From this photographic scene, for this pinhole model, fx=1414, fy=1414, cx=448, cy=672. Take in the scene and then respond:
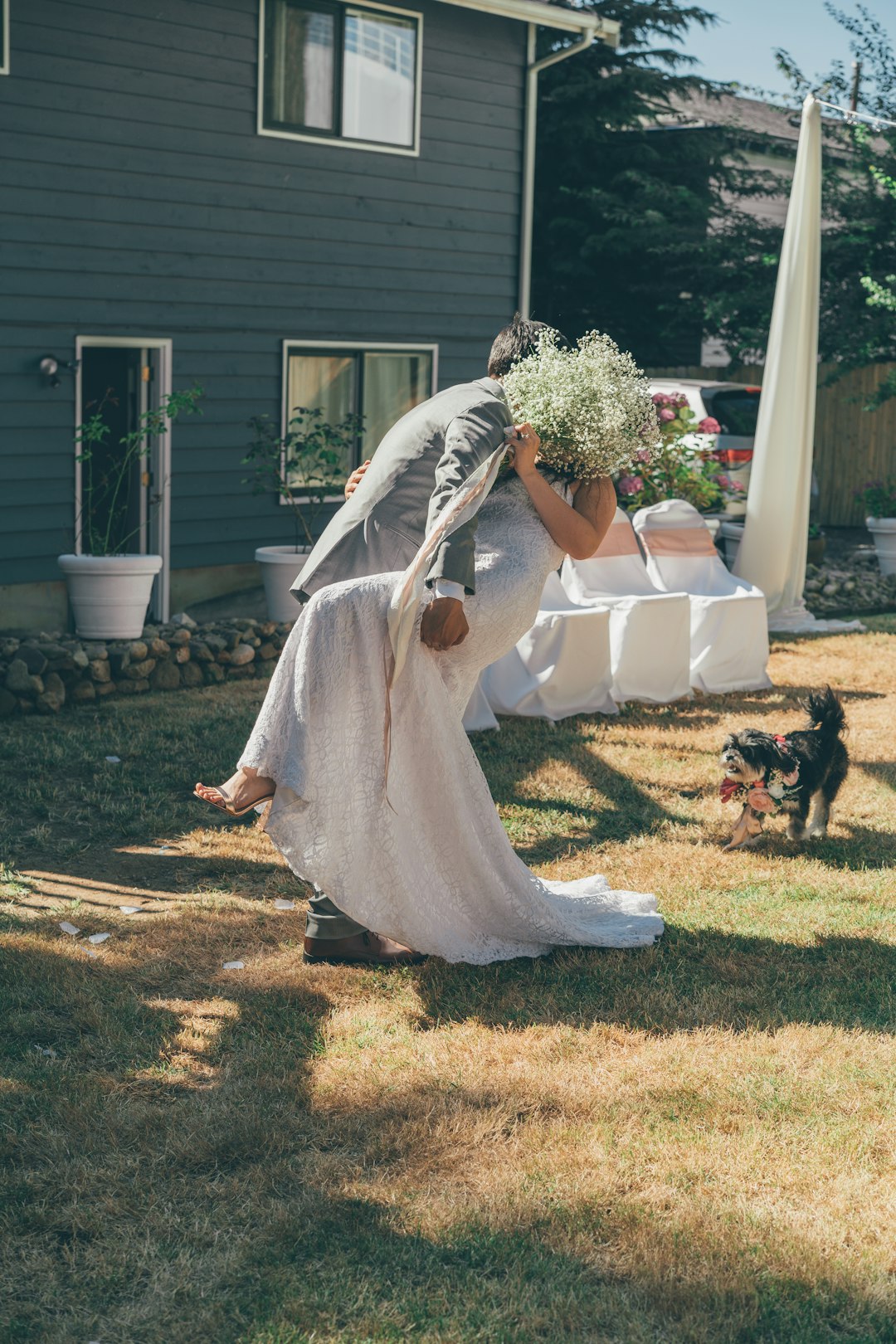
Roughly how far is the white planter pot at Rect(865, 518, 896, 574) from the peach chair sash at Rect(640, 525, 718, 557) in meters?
5.51

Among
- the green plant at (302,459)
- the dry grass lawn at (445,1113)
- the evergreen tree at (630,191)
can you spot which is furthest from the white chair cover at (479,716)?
the evergreen tree at (630,191)

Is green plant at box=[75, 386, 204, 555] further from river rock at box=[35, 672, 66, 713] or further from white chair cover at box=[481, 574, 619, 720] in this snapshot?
white chair cover at box=[481, 574, 619, 720]

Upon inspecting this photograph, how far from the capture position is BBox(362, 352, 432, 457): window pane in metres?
12.6

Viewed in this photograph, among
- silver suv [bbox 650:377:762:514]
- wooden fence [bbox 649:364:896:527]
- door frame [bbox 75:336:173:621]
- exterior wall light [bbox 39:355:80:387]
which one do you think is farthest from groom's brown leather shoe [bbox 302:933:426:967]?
wooden fence [bbox 649:364:896:527]

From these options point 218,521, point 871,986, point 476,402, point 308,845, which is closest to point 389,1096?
point 308,845

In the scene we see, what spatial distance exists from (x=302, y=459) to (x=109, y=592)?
3.06 meters

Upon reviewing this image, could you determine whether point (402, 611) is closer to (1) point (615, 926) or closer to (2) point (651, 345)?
(1) point (615, 926)

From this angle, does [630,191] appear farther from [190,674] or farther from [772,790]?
[772,790]

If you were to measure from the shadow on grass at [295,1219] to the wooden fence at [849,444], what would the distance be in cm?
1631

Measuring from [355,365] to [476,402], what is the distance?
8545 mm

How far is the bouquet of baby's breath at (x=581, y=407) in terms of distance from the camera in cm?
437

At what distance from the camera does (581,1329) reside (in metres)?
2.64

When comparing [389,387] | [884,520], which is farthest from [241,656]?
[884,520]

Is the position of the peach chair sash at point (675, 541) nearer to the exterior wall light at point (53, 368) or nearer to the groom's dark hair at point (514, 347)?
the exterior wall light at point (53, 368)
